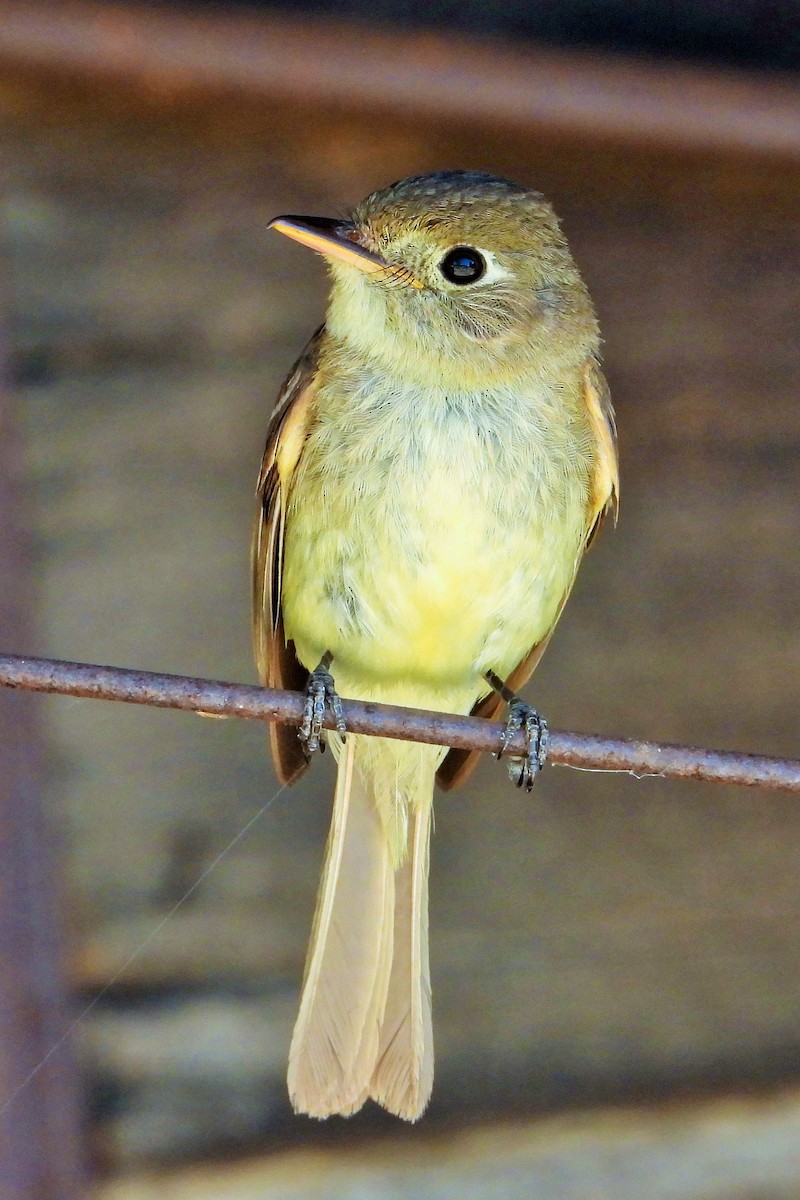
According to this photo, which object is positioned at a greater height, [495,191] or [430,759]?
[495,191]

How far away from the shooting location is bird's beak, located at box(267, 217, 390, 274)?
240 cm

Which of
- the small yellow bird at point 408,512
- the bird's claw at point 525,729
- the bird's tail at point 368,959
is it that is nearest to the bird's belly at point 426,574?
the small yellow bird at point 408,512

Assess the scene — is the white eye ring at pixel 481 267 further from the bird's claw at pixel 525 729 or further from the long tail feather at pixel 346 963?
the long tail feather at pixel 346 963

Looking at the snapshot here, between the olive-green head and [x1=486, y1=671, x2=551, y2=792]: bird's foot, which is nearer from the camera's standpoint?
[x1=486, y1=671, x2=551, y2=792]: bird's foot

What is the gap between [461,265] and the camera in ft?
8.77

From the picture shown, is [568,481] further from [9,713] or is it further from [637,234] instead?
[9,713]

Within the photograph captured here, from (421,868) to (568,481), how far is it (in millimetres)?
819

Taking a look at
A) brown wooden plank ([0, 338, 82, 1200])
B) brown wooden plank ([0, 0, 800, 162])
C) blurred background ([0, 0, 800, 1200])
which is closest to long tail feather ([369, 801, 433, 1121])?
blurred background ([0, 0, 800, 1200])

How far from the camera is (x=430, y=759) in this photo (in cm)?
290

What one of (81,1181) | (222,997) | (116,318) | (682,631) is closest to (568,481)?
(682,631)

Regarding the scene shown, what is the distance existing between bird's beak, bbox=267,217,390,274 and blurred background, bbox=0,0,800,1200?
29 centimetres

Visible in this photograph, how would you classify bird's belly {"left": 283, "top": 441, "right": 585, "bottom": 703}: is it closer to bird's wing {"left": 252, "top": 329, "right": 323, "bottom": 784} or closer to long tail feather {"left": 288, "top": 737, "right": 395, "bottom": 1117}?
bird's wing {"left": 252, "top": 329, "right": 323, "bottom": 784}

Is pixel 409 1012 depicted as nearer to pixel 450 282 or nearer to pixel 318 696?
pixel 318 696

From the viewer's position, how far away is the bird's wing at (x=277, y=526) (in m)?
2.60
